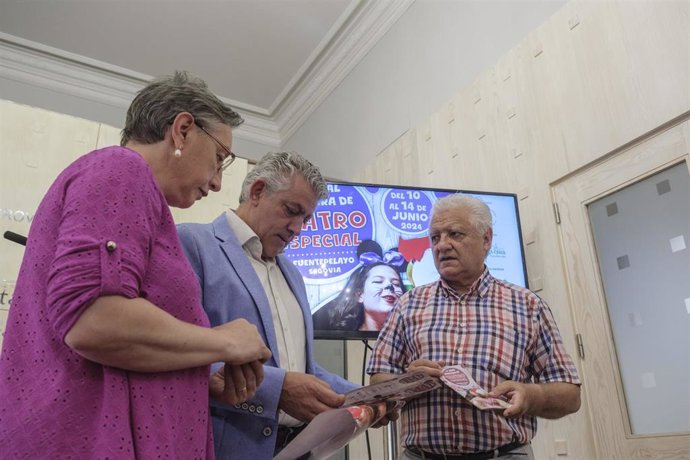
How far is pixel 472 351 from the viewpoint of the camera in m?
1.62

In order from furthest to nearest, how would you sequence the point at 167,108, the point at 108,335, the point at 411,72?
the point at 411,72 < the point at 167,108 < the point at 108,335

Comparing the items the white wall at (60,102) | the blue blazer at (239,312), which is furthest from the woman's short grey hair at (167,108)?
the white wall at (60,102)

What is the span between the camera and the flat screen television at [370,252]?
95.1 inches

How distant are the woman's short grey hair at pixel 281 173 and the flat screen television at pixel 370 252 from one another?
926mm

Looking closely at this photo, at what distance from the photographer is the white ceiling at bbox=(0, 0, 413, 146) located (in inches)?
174

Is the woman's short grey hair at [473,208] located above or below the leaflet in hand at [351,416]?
above

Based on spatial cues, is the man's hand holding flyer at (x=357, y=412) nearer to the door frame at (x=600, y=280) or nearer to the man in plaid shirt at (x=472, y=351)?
the man in plaid shirt at (x=472, y=351)

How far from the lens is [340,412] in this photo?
1.06 meters

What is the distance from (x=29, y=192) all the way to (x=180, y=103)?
1907 millimetres

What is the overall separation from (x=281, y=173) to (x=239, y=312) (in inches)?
17.4

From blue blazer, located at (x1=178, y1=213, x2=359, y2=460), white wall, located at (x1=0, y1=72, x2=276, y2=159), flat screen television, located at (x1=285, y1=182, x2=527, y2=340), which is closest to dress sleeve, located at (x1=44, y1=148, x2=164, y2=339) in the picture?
blue blazer, located at (x1=178, y1=213, x2=359, y2=460)

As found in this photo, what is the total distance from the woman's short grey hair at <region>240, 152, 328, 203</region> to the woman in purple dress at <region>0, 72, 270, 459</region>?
0.66 metres


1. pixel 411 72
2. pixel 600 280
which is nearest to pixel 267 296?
pixel 600 280

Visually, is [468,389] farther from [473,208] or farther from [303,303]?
[473,208]
